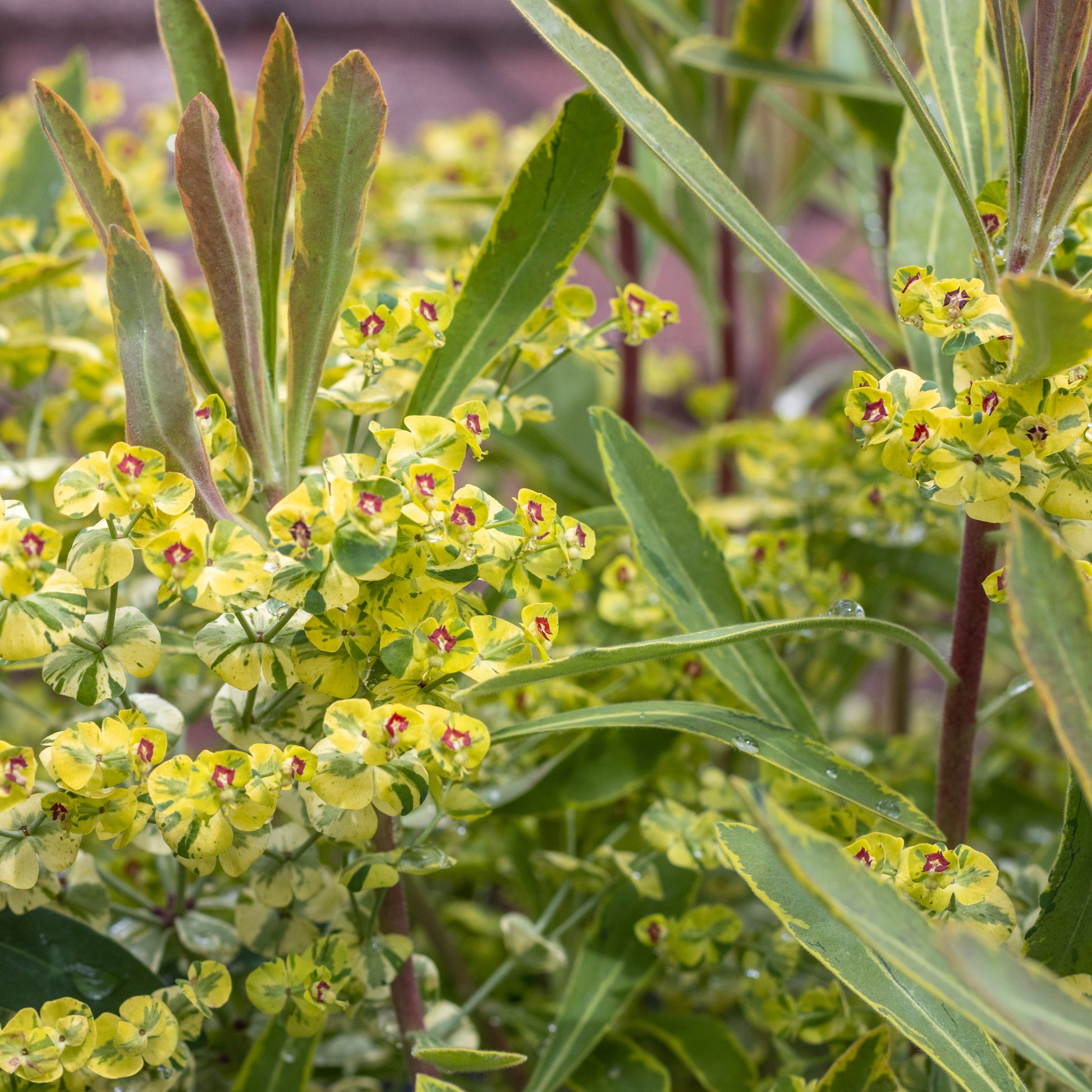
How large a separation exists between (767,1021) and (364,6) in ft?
7.93

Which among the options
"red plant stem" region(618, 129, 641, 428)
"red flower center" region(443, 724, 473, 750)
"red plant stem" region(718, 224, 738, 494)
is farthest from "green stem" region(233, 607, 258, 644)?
"red plant stem" region(718, 224, 738, 494)

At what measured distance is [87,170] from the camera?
1.77 ft

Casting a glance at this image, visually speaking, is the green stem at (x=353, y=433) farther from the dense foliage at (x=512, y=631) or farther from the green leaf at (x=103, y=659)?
the green leaf at (x=103, y=659)

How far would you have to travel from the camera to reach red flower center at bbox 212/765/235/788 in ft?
1.52

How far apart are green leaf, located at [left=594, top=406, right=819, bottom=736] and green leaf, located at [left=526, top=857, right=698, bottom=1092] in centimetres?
15

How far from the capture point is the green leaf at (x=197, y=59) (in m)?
0.62

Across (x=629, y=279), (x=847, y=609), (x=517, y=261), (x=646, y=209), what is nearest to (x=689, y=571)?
(x=847, y=609)

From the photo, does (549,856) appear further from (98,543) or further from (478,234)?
(478,234)

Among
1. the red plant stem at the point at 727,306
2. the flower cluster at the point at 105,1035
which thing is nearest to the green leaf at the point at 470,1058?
the flower cluster at the point at 105,1035

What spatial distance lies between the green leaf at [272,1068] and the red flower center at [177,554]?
1.07 feet

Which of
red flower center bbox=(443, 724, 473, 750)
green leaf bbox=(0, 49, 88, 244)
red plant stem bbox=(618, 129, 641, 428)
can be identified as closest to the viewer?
red flower center bbox=(443, 724, 473, 750)

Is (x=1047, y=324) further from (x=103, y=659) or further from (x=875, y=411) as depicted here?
(x=103, y=659)

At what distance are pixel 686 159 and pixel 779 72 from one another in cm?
51

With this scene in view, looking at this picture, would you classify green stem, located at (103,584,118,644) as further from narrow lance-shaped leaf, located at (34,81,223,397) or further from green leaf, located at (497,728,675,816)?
green leaf, located at (497,728,675,816)
